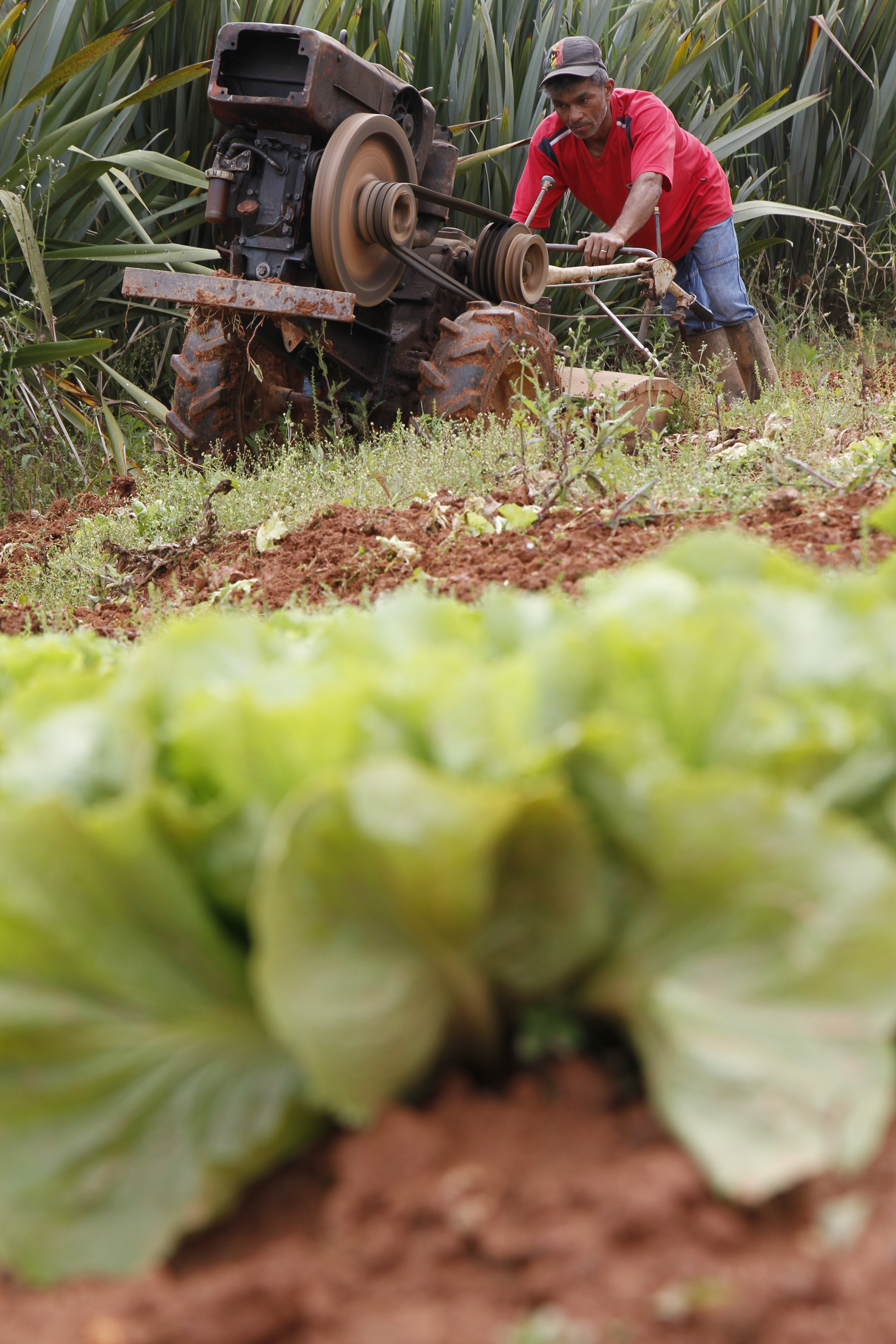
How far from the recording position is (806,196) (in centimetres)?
942

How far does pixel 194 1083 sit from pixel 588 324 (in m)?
8.34

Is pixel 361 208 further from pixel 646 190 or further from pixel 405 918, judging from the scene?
pixel 405 918

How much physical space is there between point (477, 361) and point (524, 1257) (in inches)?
195

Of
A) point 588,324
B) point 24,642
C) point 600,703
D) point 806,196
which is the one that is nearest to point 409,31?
point 588,324

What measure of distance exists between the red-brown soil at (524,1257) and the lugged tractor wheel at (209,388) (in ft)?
15.9

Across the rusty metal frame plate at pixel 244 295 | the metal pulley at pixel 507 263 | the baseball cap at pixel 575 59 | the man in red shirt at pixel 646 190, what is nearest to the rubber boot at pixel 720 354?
the man in red shirt at pixel 646 190

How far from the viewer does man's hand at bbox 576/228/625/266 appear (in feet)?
19.7

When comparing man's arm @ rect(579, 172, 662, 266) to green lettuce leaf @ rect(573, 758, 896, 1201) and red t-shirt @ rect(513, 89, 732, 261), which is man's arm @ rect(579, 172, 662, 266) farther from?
green lettuce leaf @ rect(573, 758, 896, 1201)

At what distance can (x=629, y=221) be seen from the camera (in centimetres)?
612

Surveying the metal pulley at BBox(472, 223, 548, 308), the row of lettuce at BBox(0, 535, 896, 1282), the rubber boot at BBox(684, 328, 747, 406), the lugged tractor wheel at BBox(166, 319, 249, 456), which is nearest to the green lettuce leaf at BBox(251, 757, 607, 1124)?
the row of lettuce at BBox(0, 535, 896, 1282)

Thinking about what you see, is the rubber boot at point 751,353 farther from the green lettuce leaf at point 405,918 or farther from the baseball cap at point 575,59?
the green lettuce leaf at point 405,918

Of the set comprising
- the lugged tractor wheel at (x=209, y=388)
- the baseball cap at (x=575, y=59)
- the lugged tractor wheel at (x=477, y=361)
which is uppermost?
the baseball cap at (x=575, y=59)

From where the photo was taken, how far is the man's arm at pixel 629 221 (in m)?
6.02

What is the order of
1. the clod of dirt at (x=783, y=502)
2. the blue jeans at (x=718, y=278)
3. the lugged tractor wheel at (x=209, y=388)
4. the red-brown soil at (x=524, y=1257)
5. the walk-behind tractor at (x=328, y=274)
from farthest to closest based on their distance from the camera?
1. the blue jeans at (x=718, y=278)
2. the lugged tractor wheel at (x=209, y=388)
3. the walk-behind tractor at (x=328, y=274)
4. the clod of dirt at (x=783, y=502)
5. the red-brown soil at (x=524, y=1257)
